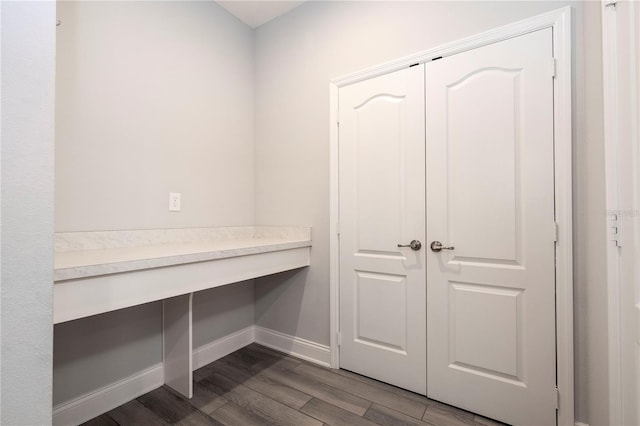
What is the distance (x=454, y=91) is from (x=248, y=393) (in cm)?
A: 219

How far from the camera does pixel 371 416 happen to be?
5.16ft

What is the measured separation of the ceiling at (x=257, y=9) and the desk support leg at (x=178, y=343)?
224 centimetres

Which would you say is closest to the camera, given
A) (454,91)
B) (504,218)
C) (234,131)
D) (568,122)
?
(568,122)

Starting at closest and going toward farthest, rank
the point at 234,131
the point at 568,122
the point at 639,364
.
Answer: the point at 639,364 → the point at 568,122 → the point at 234,131

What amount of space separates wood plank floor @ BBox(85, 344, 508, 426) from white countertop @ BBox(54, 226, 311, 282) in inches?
34.0

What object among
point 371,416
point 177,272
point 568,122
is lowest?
point 371,416

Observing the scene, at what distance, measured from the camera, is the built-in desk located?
1115mm

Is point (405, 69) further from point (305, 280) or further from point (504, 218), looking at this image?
point (305, 280)

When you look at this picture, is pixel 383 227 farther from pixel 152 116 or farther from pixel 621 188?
pixel 152 116

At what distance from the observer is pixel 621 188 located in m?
0.93

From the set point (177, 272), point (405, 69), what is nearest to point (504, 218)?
point (405, 69)

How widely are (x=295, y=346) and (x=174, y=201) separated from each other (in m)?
1.43

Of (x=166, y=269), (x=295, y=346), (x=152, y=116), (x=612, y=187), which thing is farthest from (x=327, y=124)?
(x=295, y=346)

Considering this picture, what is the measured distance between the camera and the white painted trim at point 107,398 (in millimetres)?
1471
